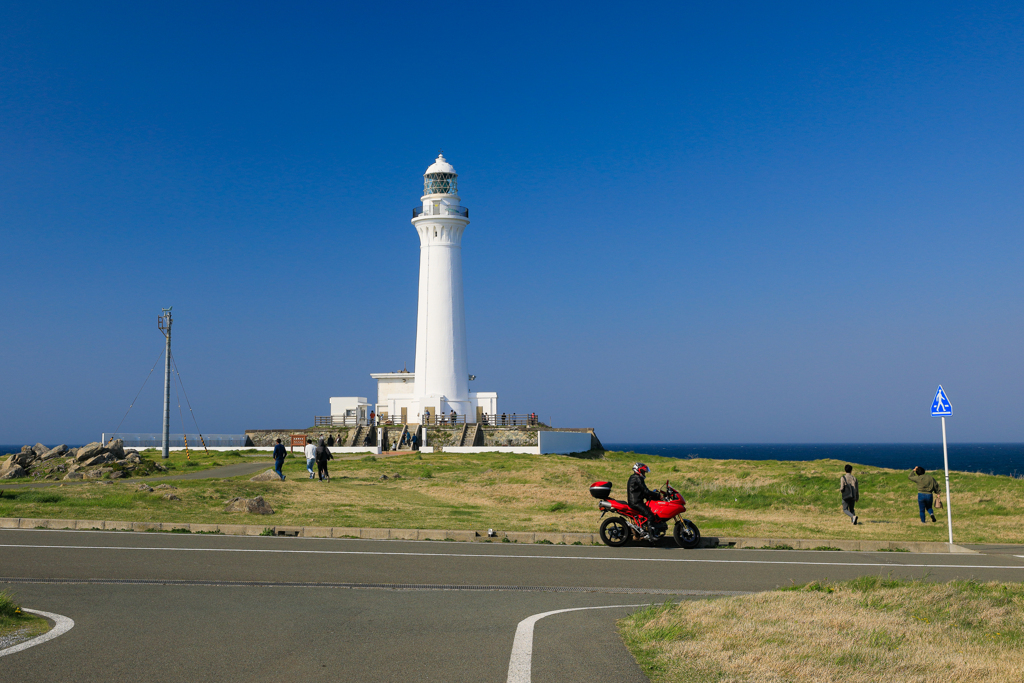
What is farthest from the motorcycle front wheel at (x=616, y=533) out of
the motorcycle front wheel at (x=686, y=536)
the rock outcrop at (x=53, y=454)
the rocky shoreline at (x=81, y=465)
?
the rock outcrop at (x=53, y=454)

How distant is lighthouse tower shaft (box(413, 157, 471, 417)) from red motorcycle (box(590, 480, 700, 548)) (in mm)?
41068

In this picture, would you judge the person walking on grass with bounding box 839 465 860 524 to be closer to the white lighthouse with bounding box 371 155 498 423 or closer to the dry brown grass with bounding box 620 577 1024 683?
the dry brown grass with bounding box 620 577 1024 683

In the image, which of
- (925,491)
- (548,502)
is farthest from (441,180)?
(925,491)

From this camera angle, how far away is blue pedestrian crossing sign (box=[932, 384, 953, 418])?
52.5 feet

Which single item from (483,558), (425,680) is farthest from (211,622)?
(483,558)

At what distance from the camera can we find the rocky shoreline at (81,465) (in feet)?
98.4

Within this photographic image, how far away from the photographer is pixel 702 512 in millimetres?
22328

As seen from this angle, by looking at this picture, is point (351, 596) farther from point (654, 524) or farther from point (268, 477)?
point (268, 477)

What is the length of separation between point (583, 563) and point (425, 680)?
7260mm

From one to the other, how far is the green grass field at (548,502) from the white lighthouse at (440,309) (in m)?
23.5

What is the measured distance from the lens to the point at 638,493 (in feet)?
49.6

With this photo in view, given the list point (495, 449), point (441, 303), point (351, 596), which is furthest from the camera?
point (441, 303)

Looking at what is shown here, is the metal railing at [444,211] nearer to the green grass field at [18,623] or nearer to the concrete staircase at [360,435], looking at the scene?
the concrete staircase at [360,435]

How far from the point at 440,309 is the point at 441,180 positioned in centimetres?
941
